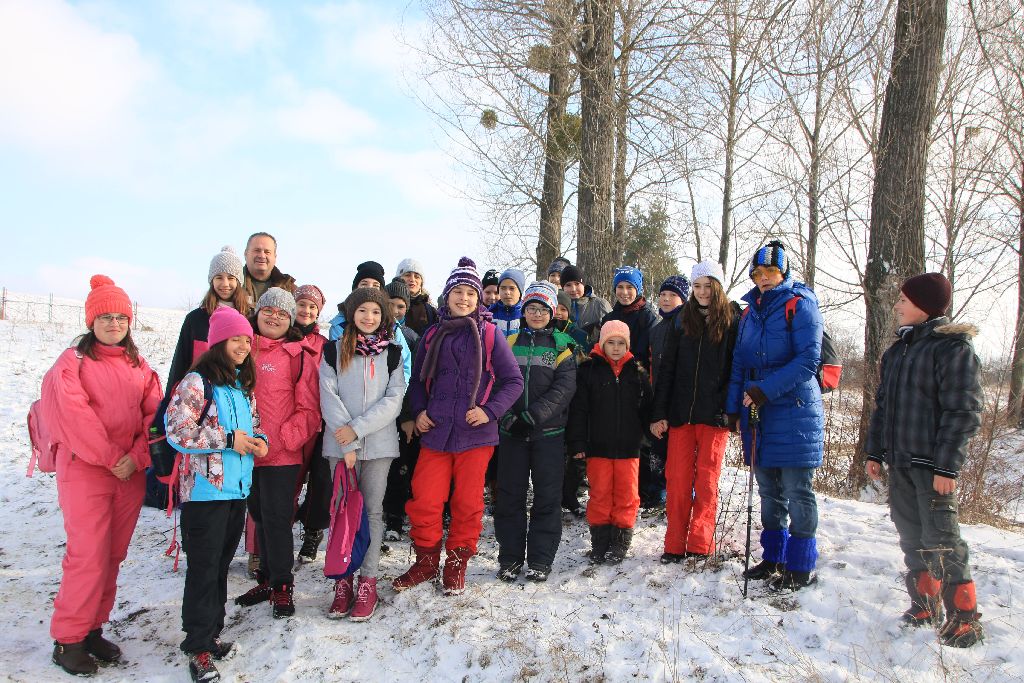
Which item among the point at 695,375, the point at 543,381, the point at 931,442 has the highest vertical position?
the point at 695,375

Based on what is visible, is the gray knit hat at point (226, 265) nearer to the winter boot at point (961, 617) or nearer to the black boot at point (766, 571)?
the black boot at point (766, 571)

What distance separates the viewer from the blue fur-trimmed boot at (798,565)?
412cm

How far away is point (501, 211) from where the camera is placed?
10203 millimetres

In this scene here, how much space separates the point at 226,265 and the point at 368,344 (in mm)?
1506

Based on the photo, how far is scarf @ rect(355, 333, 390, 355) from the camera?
4.26m

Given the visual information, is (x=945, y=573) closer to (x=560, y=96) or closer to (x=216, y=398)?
(x=216, y=398)

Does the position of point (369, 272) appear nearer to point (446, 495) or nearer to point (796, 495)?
point (446, 495)

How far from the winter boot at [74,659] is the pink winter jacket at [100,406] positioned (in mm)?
1073

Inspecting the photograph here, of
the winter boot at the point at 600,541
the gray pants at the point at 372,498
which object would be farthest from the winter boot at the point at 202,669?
the winter boot at the point at 600,541

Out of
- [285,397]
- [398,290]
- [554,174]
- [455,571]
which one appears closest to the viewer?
[285,397]

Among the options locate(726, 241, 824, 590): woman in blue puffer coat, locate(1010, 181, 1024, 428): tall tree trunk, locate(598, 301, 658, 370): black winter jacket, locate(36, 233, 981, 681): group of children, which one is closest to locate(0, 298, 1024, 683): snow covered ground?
locate(36, 233, 981, 681): group of children

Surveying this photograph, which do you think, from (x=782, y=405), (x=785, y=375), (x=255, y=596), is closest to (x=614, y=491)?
(x=782, y=405)

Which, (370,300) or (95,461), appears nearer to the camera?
(95,461)

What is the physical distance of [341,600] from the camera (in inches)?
163
